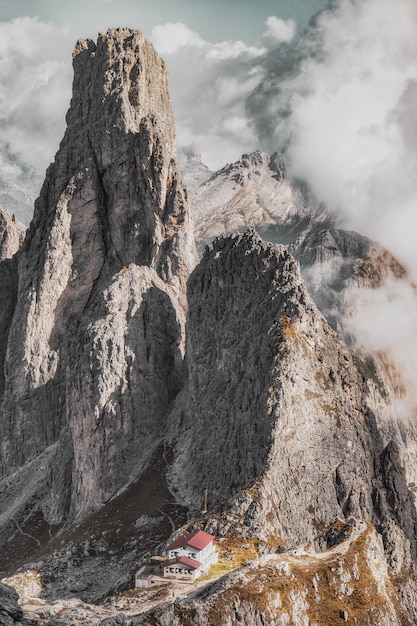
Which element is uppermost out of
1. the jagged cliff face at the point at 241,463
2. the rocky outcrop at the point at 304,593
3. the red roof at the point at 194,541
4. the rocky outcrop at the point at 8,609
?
the jagged cliff face at the point at 241,463

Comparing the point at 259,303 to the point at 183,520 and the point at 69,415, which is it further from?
the point at 69,415

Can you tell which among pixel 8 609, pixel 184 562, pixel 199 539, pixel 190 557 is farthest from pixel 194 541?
pixel 8 609

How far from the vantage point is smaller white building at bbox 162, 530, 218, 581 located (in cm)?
10559

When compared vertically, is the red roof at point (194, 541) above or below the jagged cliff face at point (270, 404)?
below

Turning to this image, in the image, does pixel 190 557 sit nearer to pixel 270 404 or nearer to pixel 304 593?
pixel 304 593

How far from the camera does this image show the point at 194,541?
10988 cm

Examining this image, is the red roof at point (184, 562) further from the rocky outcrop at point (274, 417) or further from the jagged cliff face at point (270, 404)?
the jagged cliff face at point (270, 404)

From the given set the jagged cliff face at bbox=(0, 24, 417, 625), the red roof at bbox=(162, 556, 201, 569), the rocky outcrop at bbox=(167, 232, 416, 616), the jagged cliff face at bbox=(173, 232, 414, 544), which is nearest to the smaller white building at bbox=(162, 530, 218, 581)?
the red roof at bbox=(162, 556, 201, 569)

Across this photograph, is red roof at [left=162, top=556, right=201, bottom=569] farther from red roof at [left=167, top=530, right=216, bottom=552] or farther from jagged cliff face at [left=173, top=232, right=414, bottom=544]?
jagged cliff face at [left=173, top=232, right=414, bottom=544]

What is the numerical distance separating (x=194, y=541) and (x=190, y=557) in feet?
7.50

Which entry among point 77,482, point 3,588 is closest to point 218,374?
point 77,482

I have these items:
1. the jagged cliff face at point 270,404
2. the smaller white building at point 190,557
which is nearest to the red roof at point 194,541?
the smaller white building at point 190,557

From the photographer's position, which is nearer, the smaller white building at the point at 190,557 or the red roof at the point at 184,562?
the red roof at the point at 184,562

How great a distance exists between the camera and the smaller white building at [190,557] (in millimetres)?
105588
